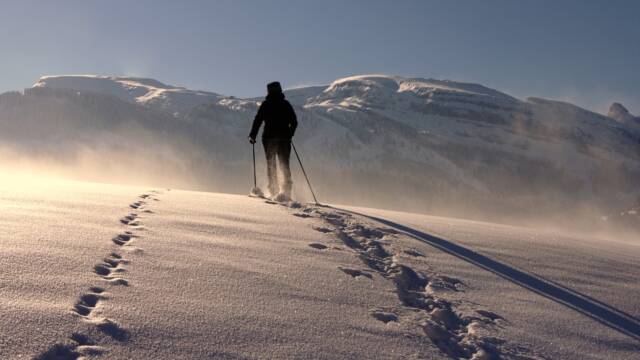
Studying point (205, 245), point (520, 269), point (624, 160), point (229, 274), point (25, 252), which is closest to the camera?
point (25, 252)

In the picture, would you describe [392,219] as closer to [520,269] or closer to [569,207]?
[520,269]

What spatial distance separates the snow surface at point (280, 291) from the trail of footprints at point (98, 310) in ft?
0.03

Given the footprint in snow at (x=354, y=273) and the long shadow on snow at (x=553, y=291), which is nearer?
the long shadow on snow at (x=553, y=291)

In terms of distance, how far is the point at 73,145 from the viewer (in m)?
119

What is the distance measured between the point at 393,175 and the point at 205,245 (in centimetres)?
14719

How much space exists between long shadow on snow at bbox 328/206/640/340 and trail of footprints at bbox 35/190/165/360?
12.1 ft

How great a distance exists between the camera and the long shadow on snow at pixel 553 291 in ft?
14.7

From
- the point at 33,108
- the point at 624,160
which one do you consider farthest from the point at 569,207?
the point at 33,108

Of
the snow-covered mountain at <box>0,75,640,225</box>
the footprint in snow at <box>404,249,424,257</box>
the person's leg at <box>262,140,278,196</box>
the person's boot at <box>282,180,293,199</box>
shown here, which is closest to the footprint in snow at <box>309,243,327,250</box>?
the footprint in snow at <box>404,249,424,257</box>

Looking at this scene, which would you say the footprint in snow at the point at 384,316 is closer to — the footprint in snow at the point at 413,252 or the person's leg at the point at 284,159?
the footprint in snow at the point at 413,252

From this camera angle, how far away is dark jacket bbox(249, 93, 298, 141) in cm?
1245

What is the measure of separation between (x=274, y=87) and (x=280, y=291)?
28.9 feet

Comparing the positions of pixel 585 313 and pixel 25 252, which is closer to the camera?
pixel 25 252

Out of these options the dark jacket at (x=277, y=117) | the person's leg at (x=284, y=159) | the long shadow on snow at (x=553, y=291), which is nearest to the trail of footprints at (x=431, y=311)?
the long shadow on snow at (x=553, y=291)
